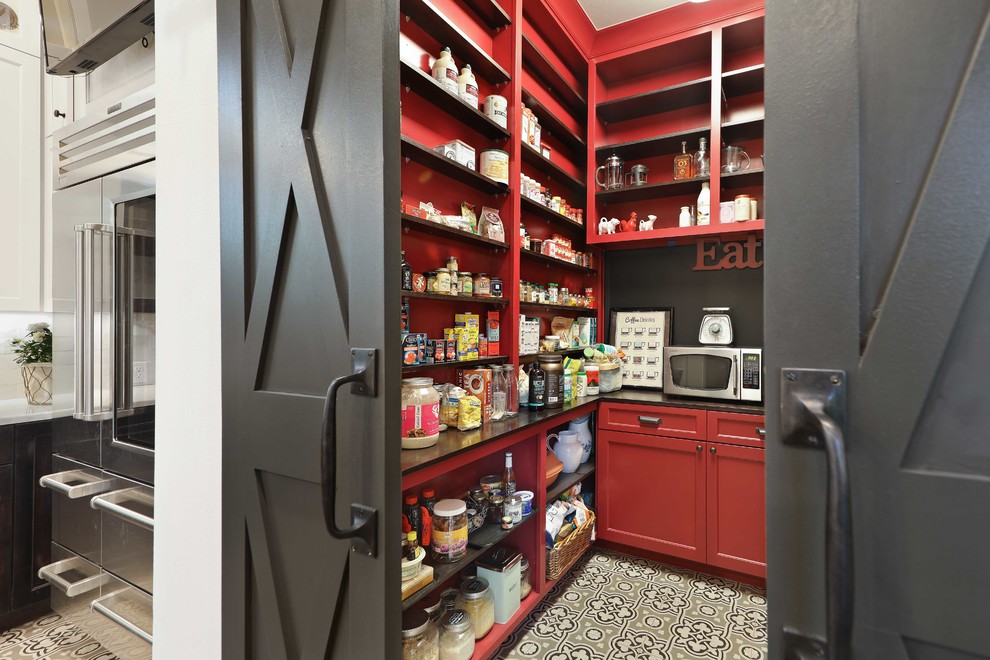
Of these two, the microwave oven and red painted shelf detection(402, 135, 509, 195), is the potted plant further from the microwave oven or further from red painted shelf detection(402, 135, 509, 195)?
the microwave oven

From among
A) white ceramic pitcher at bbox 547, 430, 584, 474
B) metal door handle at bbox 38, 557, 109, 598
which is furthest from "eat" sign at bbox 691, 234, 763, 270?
metal door handle at bbox 38, 557, 109, 598

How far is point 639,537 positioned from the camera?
2.78 metres

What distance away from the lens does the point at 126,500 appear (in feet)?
5.32

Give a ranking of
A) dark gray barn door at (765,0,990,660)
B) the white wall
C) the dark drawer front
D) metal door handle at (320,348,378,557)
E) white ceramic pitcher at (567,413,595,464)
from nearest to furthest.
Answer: dark gray barn door at (765,0,990,660) → metal door handle at (320,348,378,557) → the white wall → the dark drawer front → white ceramic pitcher at (567,413,595,464)

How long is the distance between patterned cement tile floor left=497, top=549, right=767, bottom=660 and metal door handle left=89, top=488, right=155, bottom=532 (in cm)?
149

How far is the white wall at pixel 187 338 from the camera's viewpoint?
1.25 metres

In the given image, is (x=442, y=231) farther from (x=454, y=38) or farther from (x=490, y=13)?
(x=490, y=13)

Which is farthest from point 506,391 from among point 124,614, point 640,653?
point 124,614

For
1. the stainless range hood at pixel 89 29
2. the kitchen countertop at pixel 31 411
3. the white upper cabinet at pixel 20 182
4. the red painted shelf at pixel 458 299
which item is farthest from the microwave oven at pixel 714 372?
the white upper cabinet at pixel 20 182

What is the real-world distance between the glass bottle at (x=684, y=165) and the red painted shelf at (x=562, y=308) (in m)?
1.05

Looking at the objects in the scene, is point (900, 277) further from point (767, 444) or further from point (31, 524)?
point (31, 524)

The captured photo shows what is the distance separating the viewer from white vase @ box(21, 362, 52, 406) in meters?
2.49

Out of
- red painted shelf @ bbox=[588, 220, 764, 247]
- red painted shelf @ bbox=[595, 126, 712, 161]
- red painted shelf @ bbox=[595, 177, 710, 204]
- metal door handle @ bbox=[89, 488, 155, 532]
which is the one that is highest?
red painted shelf @ bbox=[595, 126, 712, 161]

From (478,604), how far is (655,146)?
293 centimetres
